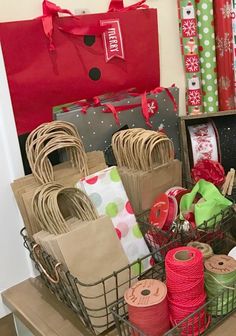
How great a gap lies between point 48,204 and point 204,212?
37 cm

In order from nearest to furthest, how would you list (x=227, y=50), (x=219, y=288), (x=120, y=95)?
(x=219, y=288), (x=120, y=95), (x=227, y=50)

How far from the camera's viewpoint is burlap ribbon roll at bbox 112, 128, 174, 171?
1.03 metres

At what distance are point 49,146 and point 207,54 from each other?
610 millimetres

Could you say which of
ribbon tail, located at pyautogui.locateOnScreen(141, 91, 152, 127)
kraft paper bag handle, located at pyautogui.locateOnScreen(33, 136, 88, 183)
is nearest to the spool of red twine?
kraft paper bag handle, located at pyautogui.locateOnScreen(33, 136, 88, 183)

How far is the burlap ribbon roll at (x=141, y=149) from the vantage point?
1.03 m

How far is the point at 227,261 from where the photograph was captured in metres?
0.89

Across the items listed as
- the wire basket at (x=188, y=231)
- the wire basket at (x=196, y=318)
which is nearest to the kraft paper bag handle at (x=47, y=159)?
the wire basket at (x=188, y=231)

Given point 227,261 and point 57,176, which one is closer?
point 227,261

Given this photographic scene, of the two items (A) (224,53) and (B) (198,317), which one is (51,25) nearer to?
(A) (224,53)

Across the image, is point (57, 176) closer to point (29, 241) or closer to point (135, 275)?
point (29, 241)

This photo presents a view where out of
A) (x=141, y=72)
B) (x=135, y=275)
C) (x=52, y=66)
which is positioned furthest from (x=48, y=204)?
(x=141, y=72)

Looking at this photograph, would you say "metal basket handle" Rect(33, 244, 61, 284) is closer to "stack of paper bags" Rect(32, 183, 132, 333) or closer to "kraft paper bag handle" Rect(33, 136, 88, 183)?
"stack of paper bags" Rect(32, 183, 132, 333)

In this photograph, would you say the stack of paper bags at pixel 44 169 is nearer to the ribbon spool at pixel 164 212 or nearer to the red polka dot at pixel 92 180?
the red polka dot at pixel 92 180

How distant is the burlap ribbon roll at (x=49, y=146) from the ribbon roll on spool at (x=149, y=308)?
32 cm
